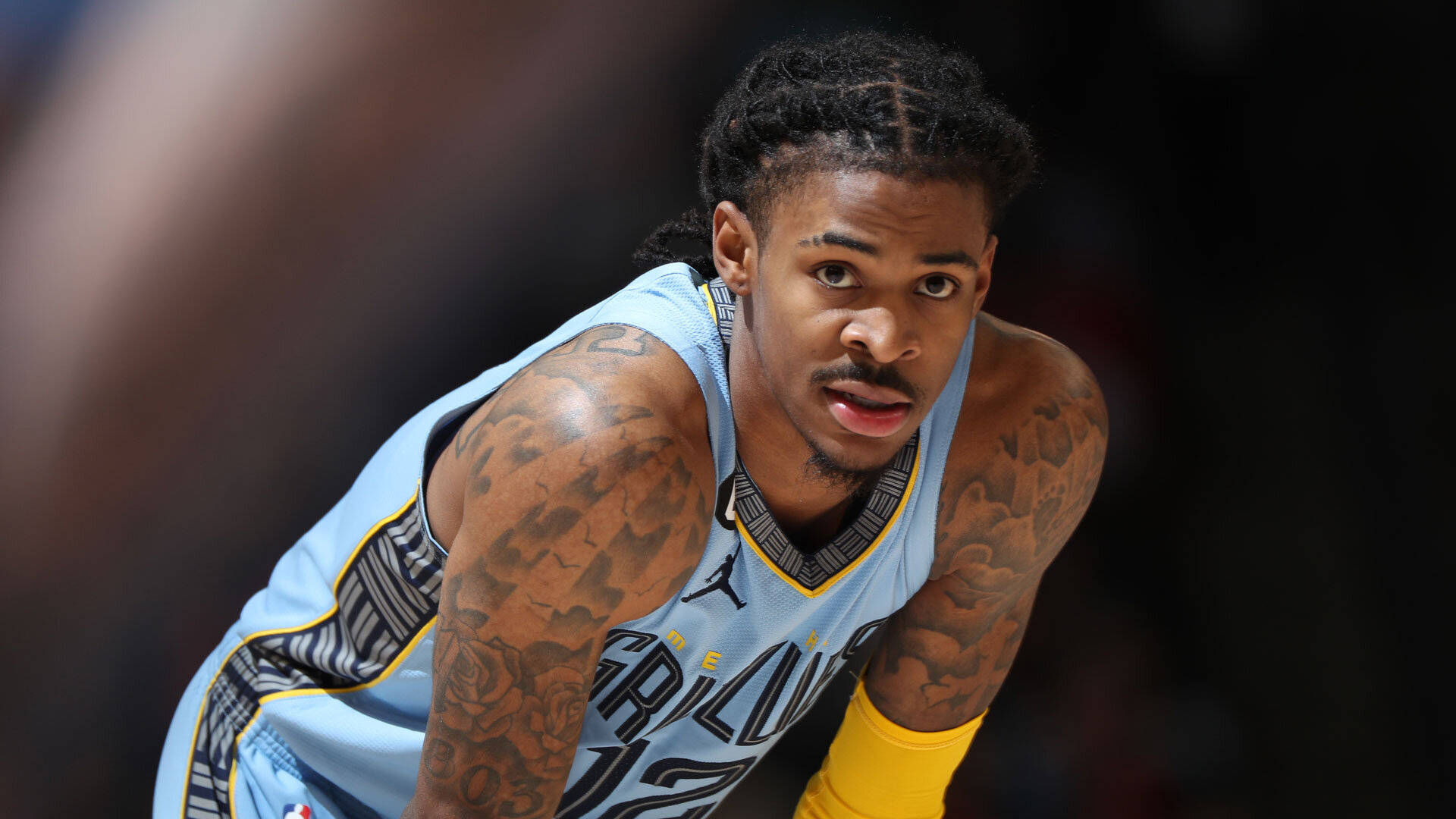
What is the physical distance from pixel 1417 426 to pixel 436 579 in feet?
4.32

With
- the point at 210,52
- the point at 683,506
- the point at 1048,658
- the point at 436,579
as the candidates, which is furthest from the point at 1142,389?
the point at 210,52

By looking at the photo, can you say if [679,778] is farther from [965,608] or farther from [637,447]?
[637,447]

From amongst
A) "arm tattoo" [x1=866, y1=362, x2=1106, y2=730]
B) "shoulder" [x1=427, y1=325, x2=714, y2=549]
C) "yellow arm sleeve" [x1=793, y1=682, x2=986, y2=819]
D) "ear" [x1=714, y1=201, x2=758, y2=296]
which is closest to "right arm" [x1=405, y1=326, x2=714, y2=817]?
"shoulder" [x1=427, y1=325, x2=714, y2=549]

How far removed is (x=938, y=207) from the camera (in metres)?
0.98

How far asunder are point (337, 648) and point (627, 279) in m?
0.64

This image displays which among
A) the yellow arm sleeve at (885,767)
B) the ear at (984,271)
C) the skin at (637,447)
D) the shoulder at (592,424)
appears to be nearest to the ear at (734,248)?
the skin at (637,447)

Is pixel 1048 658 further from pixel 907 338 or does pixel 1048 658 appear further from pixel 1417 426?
pixel 907 338

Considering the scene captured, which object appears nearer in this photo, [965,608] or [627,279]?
[965,608]

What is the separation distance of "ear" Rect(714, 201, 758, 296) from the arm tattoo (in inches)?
11.8

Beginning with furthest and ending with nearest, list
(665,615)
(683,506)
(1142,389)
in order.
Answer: (1142,389) → (665,615) → (683,506)

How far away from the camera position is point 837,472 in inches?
41.3

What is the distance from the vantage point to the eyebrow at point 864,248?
959mm

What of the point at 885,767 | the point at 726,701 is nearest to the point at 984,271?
the point at 726,701

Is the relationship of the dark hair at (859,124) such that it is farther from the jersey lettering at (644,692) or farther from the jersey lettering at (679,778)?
the jersey lettering at (679,778)
